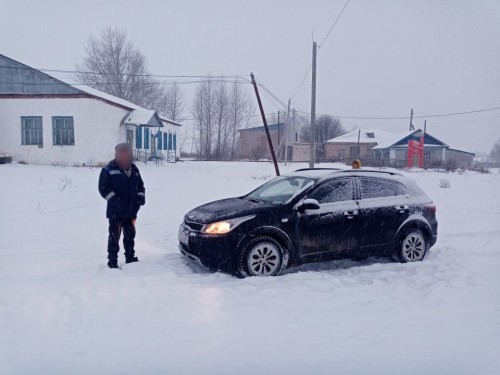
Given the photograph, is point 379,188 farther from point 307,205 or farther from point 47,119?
point 47,119

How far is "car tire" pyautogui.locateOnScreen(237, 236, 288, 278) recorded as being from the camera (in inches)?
198

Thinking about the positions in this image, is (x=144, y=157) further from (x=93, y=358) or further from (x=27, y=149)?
(x=93, y=358)

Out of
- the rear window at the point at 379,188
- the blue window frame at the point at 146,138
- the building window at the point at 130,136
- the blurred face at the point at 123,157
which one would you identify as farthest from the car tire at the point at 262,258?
the blue window frame at the point at 146,138

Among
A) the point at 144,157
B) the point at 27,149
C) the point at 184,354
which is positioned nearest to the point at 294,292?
the point at 184,354

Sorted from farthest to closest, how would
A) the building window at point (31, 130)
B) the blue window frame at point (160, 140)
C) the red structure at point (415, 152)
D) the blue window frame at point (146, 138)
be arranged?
1. the red structure at point (415, 152)
2. the blue window frame at point (160, 140)
3. the blue window frame at point (146, 138)
4. the building window at point (31, 130)

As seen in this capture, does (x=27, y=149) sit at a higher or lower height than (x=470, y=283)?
higher

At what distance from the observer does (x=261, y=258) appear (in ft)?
16.8

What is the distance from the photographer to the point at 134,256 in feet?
19.2

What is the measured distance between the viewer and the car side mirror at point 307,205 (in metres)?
5.26

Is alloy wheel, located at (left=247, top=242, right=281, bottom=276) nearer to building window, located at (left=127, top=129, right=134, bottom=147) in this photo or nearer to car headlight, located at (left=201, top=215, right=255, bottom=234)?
car headlight, located at (left=201, top=215, right=255, bottom=234)

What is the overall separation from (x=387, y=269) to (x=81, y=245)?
5291mm

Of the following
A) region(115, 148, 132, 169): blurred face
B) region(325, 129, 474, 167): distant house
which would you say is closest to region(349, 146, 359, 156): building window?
region(325, 129, 474, 167): distant house

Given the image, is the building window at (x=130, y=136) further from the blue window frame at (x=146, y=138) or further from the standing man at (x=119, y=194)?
the standing man at (x=119, y=194)

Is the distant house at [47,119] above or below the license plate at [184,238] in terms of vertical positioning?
above
